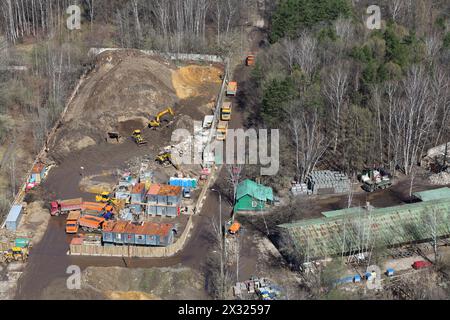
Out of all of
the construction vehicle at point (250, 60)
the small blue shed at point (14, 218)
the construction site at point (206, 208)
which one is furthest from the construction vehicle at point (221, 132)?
the small blue shed at point (14, 218)

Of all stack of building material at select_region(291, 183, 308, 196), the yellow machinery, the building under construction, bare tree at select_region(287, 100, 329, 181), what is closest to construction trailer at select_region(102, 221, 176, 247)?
the yellow machinery

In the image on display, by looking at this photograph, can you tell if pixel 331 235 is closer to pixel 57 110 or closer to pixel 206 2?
pixel 57 110

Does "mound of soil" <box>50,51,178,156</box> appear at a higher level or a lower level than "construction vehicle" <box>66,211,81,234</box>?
higher

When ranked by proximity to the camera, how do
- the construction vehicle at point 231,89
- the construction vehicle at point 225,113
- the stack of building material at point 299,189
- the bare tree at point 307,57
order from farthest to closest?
1. the construction vehicle at point 231,89
2. the construction vehicle at point 225,113
3. the bare tree at point 307,57
4. the stack of building material at point 299,189

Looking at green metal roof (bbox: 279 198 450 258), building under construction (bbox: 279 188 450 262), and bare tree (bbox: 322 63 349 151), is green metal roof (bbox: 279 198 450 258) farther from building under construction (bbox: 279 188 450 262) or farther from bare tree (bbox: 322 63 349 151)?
bare tree (bbox: 322 63 349 151)

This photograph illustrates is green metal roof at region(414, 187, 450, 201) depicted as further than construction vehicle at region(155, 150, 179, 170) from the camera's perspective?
No

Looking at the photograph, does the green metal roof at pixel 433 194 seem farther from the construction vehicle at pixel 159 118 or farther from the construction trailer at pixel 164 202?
the construction vehicle at pixel 159 118
